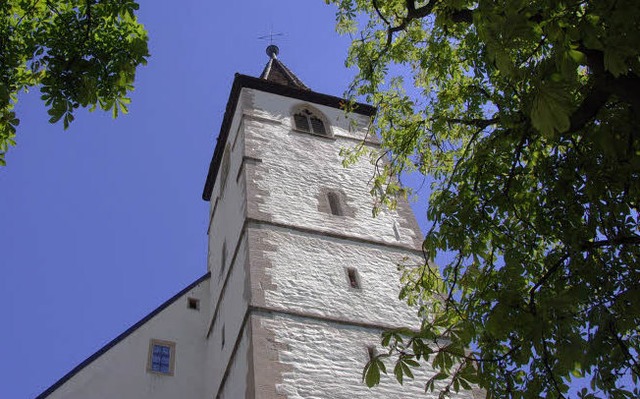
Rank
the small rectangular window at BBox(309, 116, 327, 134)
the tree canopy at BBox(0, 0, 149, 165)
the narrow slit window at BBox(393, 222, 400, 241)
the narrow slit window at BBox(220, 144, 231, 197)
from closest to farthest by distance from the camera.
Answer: the tree canopy at BBox(0, 0, 149, 165) → the narrow slit window at BBox(393, 222, 400, 241) → the small rectangular window at BBox(309, 116, 327, 134) → the narrow slit window at BBox(220, 144, 231, 197)

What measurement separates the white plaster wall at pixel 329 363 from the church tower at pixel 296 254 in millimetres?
19

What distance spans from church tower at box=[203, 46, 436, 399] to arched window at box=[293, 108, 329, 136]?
3 cm

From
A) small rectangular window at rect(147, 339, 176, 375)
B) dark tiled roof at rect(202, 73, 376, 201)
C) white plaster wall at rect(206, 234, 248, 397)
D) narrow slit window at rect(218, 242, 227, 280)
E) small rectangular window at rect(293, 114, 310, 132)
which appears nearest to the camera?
white plaster wall at rect(206, 234, 248, 397)

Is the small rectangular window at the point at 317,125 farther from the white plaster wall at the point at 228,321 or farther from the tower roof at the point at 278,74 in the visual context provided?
the white plaster wall at the point at 228,321

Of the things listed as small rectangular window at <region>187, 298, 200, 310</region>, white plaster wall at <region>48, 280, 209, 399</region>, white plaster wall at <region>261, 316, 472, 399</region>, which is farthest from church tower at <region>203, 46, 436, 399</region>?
white plaster wall at <region>48, 280, 209, 399</region>

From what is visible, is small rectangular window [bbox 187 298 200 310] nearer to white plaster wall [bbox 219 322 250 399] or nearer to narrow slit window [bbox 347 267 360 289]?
white plaster wall [bbox 219 322 250 399]

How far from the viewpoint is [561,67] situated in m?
3.68

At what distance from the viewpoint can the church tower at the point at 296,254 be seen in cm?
1018

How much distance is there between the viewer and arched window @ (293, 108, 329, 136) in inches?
691

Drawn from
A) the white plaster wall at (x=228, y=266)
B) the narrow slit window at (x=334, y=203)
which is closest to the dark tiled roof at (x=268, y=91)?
the white plaster wall at (x=228, y=266)

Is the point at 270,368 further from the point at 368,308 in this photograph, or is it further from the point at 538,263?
the point at 538,263

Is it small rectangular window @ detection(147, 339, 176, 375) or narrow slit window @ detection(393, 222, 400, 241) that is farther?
narrow slit window @ detection(393, 222, 400, 241)

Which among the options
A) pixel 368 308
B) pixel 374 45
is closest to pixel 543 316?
pixel 374 45

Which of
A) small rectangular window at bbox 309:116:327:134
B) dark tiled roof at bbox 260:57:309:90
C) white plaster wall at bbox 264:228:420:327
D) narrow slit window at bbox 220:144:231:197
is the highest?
dark tiled roof at bbox 260:57:309:90
